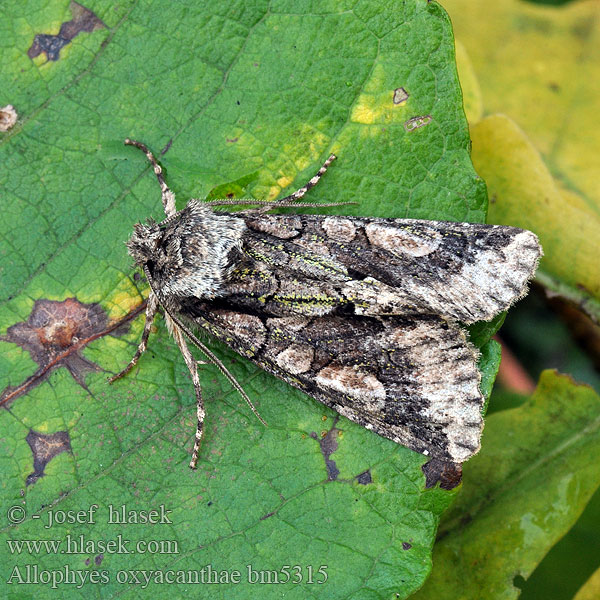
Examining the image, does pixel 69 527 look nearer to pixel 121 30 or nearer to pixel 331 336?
pixel 331 336

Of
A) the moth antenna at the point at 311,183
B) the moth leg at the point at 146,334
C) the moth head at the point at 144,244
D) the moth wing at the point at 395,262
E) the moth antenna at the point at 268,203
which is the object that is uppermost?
the moth antenna at the point at 311,183

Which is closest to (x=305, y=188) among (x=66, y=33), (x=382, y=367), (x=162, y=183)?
(x=162, y=183)

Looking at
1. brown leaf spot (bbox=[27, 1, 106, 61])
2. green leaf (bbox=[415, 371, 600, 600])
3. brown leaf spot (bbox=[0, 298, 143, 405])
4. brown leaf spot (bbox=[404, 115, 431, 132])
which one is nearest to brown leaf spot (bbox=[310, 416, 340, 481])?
green leaf (bbox=[415, 371, 600, 600])

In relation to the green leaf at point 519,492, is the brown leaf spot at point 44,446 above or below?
above

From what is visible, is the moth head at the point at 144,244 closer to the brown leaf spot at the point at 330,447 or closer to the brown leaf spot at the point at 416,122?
the brown leaf spot at the point at 330,447

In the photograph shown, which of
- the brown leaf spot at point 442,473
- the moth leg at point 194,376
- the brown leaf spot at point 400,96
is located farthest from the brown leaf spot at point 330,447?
the brown leaf spot at point 400,96

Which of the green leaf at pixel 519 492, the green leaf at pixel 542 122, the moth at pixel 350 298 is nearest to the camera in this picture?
the moth at pixel 350 298
